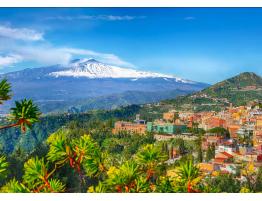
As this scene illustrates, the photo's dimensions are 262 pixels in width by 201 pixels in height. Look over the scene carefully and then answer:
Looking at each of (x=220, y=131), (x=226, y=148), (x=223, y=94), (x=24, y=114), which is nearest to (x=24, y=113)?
(x=24, y=114)

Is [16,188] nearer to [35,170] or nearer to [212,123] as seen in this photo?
[35,170]

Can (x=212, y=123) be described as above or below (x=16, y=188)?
below

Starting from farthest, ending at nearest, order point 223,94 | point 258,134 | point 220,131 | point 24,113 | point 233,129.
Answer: point 223,94 < point 220,131 < point 233,129 < point 258,134 < point 24,113

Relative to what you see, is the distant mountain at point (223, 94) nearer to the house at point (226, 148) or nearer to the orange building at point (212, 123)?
the orange building at point (212, 123)

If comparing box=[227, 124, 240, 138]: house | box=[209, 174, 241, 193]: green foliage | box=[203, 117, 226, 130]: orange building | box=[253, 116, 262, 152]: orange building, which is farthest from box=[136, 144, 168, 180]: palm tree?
box=[203, 117, 226, 130]: orange building

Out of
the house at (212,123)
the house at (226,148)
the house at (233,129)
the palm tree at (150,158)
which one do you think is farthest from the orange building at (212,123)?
the palm tree at (150,158)

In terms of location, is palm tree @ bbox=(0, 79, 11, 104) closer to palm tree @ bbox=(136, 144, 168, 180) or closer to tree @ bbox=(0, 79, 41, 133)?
tree @ bbox=(0, 79, 41, 133)

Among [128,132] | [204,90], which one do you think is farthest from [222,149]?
[204,90]
